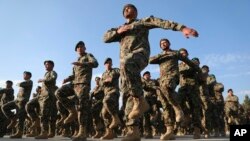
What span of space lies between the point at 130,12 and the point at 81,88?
3.23 meters

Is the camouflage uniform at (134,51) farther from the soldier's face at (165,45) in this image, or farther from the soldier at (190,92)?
the soldier at (190,92)

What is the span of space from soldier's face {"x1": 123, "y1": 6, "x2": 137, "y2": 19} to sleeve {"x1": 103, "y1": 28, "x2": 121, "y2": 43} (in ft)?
1.03

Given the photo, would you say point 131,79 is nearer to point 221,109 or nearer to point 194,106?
point 194,106

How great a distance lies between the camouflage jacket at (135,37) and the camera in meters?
5.70

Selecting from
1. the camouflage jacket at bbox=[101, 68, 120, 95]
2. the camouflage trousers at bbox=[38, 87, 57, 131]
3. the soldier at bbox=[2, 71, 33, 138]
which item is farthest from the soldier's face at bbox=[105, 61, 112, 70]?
the soldier at bbox=[2, 71, 33, 138]

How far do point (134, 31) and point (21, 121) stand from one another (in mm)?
6556

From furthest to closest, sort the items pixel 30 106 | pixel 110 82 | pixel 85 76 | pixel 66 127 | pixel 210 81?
1. pixel 210 81
2. pixel 66 127
3. pixel 30 106
4. pixel 110 82
5. pixel 85 76

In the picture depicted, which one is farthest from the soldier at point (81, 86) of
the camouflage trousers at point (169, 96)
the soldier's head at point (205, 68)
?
the soldier's head at point (205, 68)

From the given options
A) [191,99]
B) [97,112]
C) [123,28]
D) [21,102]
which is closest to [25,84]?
[21,102]

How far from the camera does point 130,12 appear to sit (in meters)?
5.96

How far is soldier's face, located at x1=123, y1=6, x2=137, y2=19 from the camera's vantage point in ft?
19.6

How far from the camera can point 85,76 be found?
28.7ft

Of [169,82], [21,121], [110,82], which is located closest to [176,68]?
[169,82]

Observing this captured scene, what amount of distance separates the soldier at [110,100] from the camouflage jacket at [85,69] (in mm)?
716
